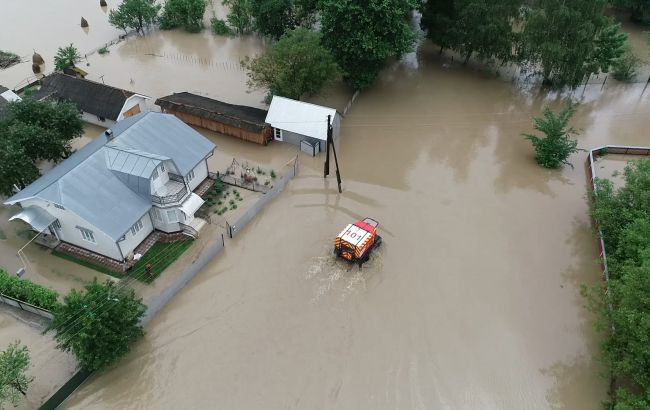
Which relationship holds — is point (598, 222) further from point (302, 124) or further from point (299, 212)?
point (302, 124)

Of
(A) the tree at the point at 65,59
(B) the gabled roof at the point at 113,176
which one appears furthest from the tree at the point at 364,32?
(A) the tree at the point at 65,59

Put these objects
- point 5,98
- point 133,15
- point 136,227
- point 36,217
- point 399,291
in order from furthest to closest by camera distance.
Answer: point 133,15
point 5,98
point 136,227
point 36,217
point 399,291

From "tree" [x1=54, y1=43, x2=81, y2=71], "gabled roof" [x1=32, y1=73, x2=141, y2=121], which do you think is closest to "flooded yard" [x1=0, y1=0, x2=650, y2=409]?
"gabled roof" [x1=32, y1=73, x2=141, y2=121]

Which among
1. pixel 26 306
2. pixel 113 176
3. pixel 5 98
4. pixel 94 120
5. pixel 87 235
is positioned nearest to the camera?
pixel 26 306

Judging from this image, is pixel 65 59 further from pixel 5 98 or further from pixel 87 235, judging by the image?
pixel 87 235

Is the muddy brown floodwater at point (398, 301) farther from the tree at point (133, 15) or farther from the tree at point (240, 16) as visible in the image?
the tree at point (133, 15)

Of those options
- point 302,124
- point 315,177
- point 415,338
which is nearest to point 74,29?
point 302,124

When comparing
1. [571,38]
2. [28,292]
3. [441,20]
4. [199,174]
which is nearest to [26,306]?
[28,292]
